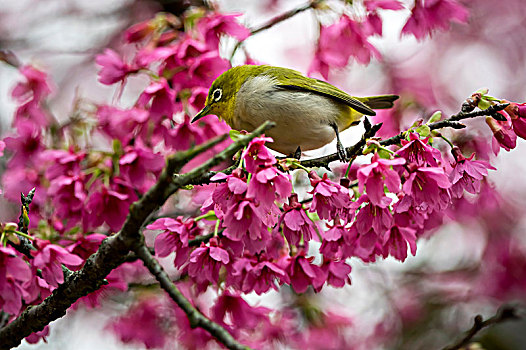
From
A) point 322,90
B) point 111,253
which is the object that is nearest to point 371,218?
point 111,253

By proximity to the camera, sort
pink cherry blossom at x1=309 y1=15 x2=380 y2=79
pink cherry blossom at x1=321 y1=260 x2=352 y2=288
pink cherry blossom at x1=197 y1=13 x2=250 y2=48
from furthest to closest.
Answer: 1. pink cherry blossom at x1=309 y1=15 x2=380 y2=79
2. pink cherry blossom at x1=197 y1=13 x2=250 y2=48
3. pink cherry blossom at x1=321 y1=260 x2=352 y2=288

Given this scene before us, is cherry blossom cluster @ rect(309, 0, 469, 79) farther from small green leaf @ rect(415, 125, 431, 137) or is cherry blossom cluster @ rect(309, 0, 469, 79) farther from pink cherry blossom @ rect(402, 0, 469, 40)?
small green leaf @ rect(415, 125, 431, 137)

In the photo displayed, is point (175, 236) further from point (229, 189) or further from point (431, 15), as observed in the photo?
point (431, 15)

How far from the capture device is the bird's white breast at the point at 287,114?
8.71 ft

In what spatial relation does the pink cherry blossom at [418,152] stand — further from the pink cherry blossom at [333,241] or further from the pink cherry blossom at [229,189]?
the pink cherry blossom at [229,189]

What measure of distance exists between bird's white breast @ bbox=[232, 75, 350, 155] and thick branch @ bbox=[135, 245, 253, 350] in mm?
1051

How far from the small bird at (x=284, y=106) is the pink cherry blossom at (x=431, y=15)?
57cm

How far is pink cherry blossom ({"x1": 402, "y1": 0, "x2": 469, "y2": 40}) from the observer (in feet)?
9.96

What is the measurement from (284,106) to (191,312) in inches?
49.5

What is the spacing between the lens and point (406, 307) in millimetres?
5297

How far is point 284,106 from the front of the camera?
2660 mm

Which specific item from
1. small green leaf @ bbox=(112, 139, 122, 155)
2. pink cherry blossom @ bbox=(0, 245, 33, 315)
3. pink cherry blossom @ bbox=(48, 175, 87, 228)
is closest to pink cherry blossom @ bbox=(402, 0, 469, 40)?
small green leaf @ bbox=(112, 139, 122, 155)

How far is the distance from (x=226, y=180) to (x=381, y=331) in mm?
3755

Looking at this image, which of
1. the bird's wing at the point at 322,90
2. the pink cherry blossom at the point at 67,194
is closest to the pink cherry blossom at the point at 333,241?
the bird's wing at the point at 322,90
